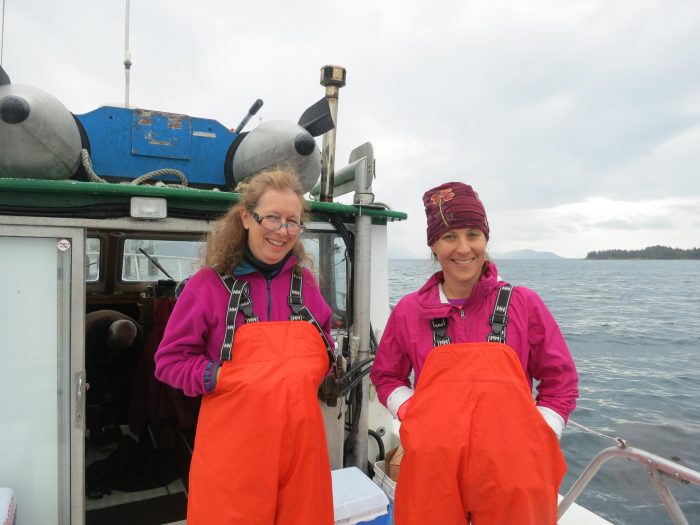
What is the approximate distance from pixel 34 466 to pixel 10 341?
2.30 ft

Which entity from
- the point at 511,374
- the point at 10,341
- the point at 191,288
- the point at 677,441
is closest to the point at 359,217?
the point at 191,288

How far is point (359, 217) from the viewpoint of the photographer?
3.44 metres

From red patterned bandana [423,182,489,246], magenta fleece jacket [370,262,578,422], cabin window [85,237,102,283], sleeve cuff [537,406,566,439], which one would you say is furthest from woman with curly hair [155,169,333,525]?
cabin window [85,237,102,283]

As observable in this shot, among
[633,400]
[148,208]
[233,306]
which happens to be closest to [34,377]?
[148,208]

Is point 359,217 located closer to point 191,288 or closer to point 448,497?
point 191,288

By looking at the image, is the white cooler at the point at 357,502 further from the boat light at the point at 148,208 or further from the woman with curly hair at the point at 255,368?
the boat light at the point at 148,208

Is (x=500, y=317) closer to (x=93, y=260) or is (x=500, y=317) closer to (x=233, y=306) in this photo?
(x=233, y=306)

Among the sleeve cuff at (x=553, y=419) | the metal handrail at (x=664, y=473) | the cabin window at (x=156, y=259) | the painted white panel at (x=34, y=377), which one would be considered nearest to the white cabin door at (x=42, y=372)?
the painted white panel at (x=34, y=377)

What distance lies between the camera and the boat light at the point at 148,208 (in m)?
2.76

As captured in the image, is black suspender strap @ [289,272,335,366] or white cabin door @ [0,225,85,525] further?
white cabin door @ [0,225,85,525]

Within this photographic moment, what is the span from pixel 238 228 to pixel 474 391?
1219mm

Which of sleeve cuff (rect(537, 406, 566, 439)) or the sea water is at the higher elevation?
sleeve cuff (rect(537, 406, 566, 439))

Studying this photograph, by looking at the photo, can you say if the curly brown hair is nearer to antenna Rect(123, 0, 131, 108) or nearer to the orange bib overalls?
the orange bib overalls

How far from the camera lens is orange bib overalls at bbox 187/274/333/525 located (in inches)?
72.4
